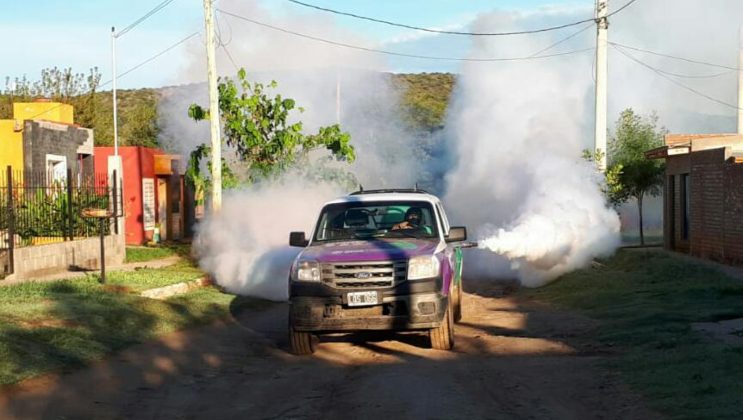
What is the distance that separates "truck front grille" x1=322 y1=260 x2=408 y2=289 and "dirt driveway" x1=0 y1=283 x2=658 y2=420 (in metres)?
0.92

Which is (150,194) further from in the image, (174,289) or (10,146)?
(174,289)

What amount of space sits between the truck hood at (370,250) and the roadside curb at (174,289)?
6.84 meters

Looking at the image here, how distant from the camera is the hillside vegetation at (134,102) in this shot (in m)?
52.4

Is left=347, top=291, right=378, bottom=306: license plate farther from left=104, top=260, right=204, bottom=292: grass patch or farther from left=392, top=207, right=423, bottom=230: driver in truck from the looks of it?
left=104, top=260, right=204, bottom=292: grass patch

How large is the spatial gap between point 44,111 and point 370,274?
25.0 meters

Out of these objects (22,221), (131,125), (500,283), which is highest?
(131,125)

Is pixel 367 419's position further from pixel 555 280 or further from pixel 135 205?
pixel 135 205

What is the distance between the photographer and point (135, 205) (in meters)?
38.7

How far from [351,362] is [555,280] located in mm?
11418

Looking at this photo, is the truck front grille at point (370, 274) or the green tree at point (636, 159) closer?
the truck front grille at point (370, 274)

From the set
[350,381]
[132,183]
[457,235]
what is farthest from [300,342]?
[132,183]

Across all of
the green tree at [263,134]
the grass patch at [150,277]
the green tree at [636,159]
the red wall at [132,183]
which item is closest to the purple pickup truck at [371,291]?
the grass patch at [150,277]

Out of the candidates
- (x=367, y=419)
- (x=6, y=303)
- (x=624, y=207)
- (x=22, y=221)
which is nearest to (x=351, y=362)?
(x=367, y=419)

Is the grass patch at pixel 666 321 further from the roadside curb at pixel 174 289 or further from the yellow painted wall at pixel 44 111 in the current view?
the yellow painted wall at pixel 44 111
